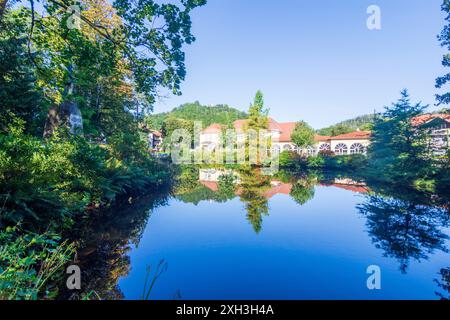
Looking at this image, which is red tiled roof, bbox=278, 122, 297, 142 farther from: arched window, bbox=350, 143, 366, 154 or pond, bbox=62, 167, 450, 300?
pond, bbox=62, 167, 450, 300

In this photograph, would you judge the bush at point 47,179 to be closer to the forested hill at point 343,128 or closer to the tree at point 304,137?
the tree at point 304,137

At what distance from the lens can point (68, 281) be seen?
304 cm

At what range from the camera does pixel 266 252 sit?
178 inches

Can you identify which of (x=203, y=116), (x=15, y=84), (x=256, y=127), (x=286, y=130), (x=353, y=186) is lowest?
(x=353, y=186)

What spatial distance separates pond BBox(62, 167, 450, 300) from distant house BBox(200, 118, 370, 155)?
68.3ft

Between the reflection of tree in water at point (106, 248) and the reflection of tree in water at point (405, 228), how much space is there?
5.39 meters

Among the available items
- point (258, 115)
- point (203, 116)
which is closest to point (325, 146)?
point (258, 115)

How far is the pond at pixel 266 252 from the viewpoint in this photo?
10.6ft

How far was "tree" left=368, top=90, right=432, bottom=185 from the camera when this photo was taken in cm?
1326

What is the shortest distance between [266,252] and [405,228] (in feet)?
15.0
